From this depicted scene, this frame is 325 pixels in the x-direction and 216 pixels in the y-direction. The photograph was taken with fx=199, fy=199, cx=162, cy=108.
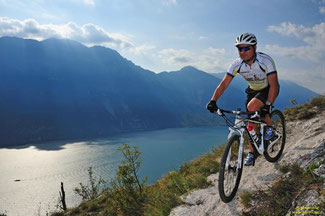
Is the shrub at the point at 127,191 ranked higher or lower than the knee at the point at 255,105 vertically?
lower

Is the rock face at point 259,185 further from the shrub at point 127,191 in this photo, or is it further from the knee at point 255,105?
the shrub at point 127,191

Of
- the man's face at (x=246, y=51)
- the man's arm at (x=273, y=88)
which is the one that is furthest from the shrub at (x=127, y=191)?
the man's face at (x=246, y=51)

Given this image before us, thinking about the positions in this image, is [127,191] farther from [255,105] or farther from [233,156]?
[255,105]

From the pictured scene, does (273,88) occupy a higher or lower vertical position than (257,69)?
lower

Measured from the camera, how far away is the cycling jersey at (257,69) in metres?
4.76

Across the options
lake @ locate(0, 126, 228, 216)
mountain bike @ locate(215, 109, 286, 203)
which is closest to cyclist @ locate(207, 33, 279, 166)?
mountain bike @ locate(215, 109, 286, 203)

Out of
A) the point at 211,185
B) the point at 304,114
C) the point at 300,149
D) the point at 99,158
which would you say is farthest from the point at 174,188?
the point at 99,158

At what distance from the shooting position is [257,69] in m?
4.92

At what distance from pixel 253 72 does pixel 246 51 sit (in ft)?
1.99

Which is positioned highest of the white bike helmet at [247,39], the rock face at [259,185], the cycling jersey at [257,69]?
the white bike helmet at [247,39]

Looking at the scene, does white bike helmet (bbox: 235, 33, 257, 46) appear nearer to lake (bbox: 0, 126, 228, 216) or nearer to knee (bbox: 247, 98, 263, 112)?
knee (bbox: 247, 98, 263, 112)

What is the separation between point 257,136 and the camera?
4.88m

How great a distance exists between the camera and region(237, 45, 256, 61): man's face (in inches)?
185

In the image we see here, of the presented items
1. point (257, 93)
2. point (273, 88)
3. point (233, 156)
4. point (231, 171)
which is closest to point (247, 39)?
point (273, 88)
